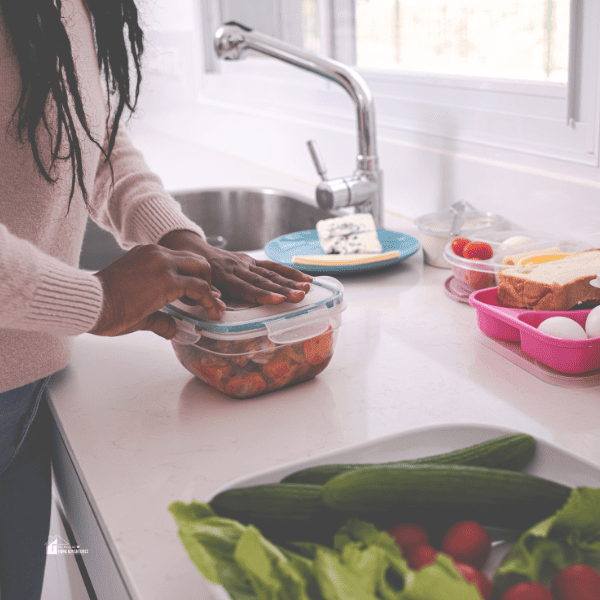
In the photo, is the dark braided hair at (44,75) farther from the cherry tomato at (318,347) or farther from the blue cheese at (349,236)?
the blue cheese at (349,236)

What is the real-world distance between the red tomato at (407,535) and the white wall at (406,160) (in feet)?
2.46

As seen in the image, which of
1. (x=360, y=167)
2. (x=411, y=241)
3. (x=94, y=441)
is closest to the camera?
(x=94, y=441)

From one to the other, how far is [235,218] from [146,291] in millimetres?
1193

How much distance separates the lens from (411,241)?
1.26 metres

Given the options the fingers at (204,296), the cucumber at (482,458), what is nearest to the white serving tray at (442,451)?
the cucumber at (482,458)

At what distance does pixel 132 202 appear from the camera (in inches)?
39.2

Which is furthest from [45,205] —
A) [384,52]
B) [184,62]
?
[184,62]

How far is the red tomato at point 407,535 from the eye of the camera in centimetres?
47

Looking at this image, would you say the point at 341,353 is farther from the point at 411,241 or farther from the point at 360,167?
the point at 360,167

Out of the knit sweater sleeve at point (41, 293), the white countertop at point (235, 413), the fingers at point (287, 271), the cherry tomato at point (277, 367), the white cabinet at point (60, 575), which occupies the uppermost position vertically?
the knit sweater sleeve at point (41, 293)

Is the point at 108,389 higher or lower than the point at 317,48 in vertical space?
lower

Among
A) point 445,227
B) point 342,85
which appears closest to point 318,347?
point 445,227

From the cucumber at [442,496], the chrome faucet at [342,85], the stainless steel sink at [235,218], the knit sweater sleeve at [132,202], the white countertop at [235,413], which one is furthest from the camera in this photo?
the stainless steel sink at [235,218]

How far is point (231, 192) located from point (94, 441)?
125 cm
